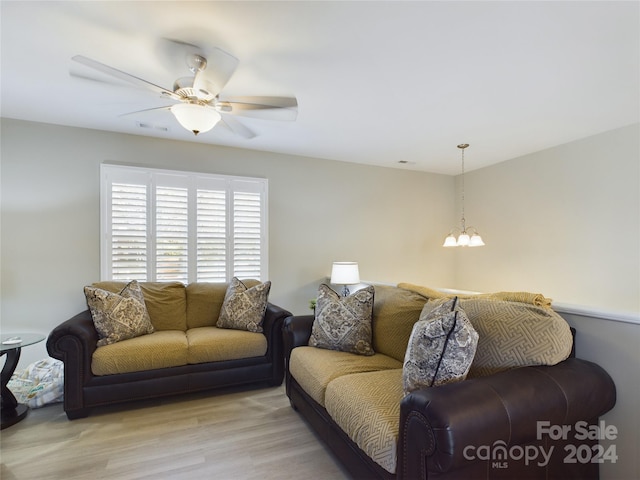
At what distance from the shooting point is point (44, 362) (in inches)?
119

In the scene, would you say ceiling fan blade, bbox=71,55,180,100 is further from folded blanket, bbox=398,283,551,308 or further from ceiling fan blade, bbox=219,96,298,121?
folded blanket, bbox=398,283,551,308

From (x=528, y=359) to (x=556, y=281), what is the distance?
298 centimetres

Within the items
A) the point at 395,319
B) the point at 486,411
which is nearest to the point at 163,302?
the point at 395,319

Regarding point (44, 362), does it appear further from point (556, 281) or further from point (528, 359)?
point (556, 281)

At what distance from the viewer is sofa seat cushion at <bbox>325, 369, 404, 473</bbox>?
56.1 inches

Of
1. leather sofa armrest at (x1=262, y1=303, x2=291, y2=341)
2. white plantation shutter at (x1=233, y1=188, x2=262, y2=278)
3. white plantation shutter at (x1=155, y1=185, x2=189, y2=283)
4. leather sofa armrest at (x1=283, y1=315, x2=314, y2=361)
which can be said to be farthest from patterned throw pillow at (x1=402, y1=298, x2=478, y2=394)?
white plantation shutter at (x1=155, y1=185, x2=189, y2=283)

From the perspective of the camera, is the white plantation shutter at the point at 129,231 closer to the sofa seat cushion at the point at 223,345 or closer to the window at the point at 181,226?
the window at the point at 181,226

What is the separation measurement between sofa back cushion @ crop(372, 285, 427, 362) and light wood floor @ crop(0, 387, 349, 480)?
2.66 ft

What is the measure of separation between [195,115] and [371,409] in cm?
200

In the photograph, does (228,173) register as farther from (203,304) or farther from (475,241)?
(475,241)

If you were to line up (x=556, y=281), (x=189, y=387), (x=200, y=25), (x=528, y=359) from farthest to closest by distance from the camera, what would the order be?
(x=556, y=281) → (x=189, y=387) → (x=200, y=25) → (x=528, y=359)

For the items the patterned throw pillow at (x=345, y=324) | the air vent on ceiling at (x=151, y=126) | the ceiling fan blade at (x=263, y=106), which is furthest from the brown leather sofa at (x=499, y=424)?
the air vent on ceiling at (x=151, y=126)

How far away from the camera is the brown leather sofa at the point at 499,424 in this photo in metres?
1.22

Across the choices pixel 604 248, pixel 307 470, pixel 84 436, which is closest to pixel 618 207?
pixel 604 248
